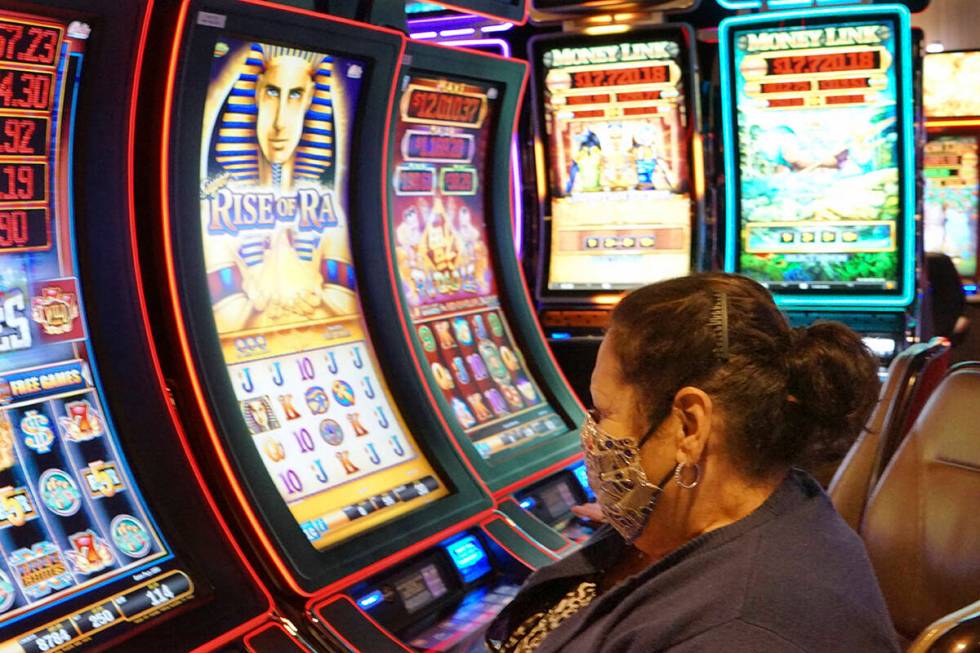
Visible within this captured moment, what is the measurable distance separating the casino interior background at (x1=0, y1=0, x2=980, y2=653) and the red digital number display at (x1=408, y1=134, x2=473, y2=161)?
0.03 feet

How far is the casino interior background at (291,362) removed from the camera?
1990 millimetres

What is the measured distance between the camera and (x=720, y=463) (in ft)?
4.59

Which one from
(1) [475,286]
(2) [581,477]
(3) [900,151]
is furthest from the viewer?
(3) [900,151]

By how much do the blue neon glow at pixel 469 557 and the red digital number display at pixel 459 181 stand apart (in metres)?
1.20

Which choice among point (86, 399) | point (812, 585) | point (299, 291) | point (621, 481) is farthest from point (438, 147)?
point (812, 585)

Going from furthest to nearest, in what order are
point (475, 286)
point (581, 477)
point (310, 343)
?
point (475, 286)
point (581, 477)
point (310, 343)

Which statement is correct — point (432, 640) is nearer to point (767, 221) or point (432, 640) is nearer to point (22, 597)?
point (22, 597)

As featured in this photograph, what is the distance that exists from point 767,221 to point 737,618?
4.33 m

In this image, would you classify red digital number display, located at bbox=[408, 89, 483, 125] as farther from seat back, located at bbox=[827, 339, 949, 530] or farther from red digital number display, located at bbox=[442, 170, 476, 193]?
seat back, located at bbox=[827, 339, 949, 530]

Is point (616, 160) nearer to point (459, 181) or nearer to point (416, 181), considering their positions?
point (459, 181)

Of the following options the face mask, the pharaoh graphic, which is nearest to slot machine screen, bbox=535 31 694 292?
the pharaoh graphic

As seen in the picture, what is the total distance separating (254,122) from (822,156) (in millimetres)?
3325

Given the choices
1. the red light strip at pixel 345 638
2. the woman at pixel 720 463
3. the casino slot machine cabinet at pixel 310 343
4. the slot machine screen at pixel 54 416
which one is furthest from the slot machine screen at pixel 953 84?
the woman at pixel 720 463

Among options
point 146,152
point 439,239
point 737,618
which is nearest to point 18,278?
point 146,152
